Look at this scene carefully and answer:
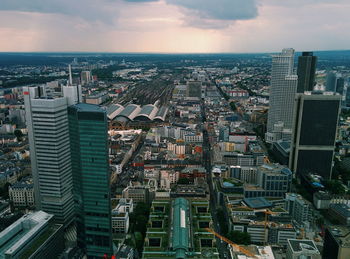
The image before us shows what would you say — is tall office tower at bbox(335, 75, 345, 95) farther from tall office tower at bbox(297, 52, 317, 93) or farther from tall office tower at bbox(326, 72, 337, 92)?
tall office tower at bbox(297, 52, 317, 93)

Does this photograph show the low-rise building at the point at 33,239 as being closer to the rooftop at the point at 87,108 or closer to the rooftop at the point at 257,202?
the rooftop at the point at 87,108

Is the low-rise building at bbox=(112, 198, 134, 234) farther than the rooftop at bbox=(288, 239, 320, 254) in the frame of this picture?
Yes

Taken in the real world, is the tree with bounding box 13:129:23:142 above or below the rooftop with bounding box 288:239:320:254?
below

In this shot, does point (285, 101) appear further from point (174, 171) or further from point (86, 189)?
point (86, 189)

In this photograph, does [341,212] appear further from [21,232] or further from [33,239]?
[21,232]

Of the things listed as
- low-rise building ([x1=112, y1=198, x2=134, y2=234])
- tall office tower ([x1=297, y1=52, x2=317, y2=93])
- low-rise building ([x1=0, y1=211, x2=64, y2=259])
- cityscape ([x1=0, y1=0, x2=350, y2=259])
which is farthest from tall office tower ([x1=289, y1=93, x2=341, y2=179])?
tall office tower ([x1=297, y1=52, x2=317, y2=93])

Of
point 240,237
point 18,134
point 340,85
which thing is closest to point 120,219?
point 240,237

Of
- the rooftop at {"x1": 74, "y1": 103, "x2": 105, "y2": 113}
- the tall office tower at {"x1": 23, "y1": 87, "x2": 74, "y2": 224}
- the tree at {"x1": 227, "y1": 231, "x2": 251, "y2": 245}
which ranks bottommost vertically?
the tree at {"x1": 227, "y1": 231, "x2": 251, "y2": 245}
